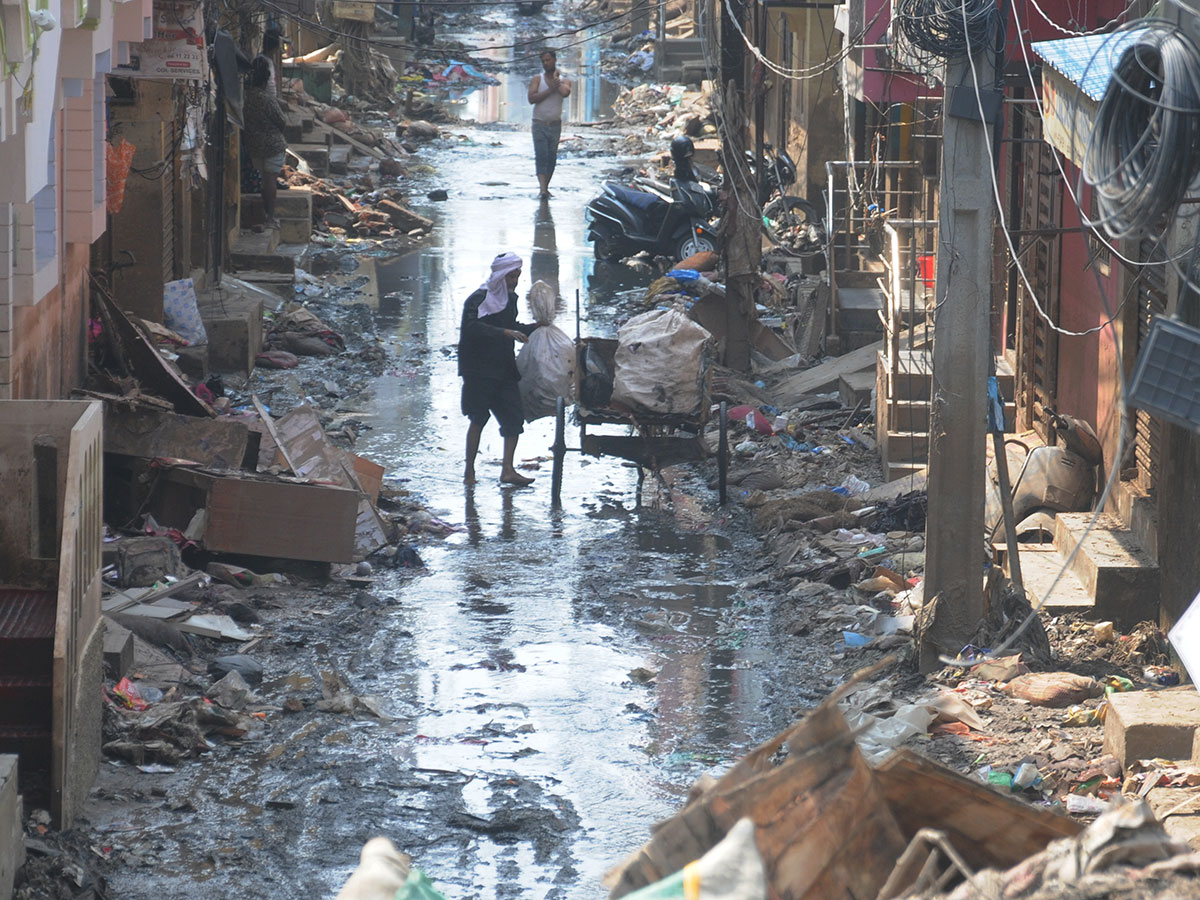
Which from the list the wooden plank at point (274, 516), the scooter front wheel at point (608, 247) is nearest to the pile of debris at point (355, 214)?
the scooter front wheel at point (608, 247)

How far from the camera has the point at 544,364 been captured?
1161cm

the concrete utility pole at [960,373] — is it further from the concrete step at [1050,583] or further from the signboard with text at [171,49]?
the signboard with text at [171,49]

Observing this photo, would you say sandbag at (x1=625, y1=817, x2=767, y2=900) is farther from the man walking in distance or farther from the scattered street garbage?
the man walking in distance

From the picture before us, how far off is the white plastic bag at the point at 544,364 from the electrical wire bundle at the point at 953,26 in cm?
456

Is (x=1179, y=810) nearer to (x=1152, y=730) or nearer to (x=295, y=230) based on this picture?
(x=1152, y=730)

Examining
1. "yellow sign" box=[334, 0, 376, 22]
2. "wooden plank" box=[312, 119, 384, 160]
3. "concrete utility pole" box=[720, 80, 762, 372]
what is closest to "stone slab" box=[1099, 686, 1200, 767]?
"concrete utility pole" box=[720, 80, 762, 372]

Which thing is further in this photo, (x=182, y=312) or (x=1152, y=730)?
(x=182, y=312)

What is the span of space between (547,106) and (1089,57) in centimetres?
1633

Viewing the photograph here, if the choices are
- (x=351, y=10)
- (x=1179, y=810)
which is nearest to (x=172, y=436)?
(x=1179, y=810)

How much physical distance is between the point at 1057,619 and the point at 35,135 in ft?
18.8

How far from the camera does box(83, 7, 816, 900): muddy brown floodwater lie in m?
6.38

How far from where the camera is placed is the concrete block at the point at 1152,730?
6641 millimetres

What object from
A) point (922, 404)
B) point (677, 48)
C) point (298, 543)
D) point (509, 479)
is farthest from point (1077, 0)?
point (677, 48)

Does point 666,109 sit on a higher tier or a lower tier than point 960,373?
higher
